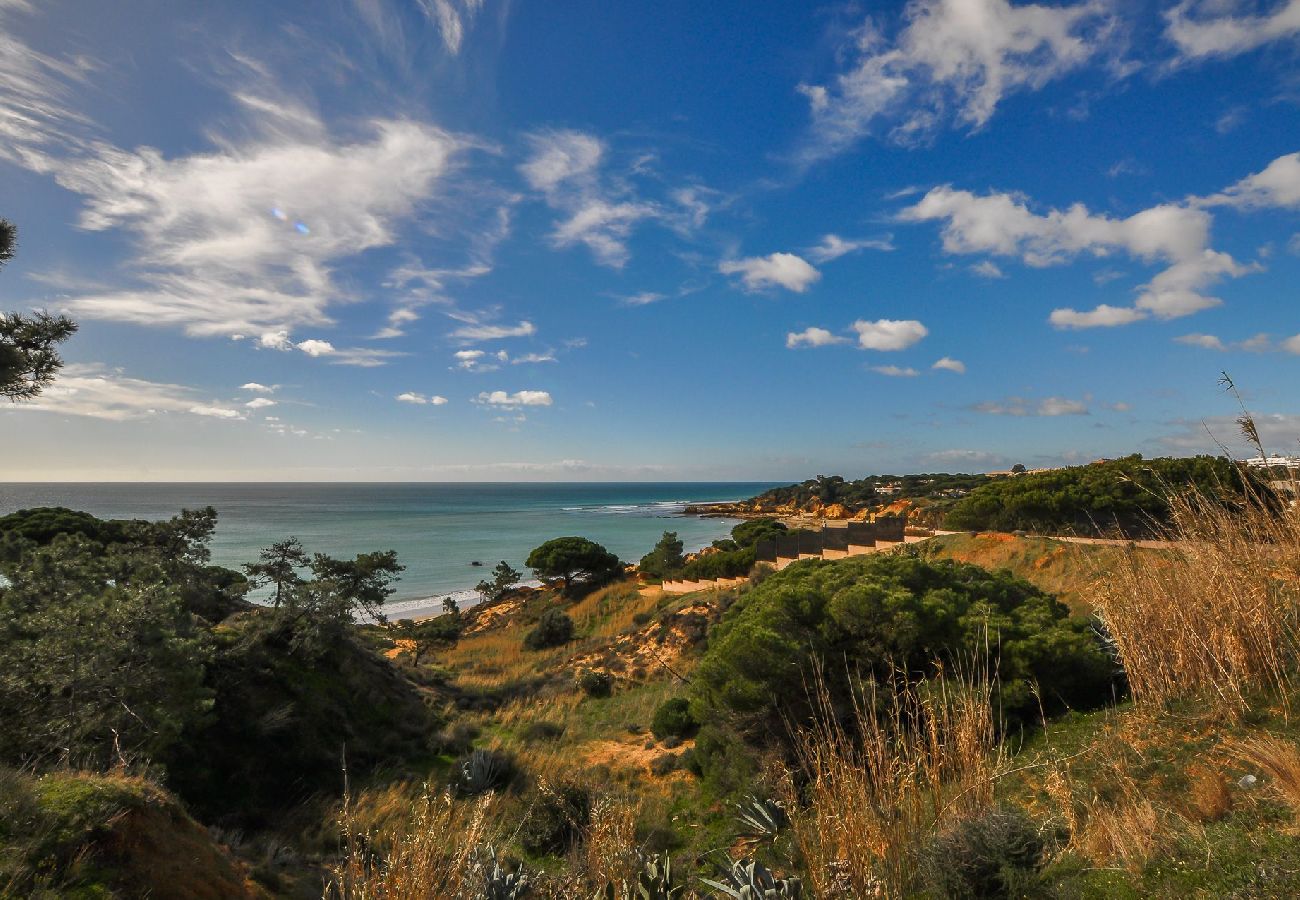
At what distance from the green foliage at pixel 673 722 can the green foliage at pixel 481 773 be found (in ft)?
9.67

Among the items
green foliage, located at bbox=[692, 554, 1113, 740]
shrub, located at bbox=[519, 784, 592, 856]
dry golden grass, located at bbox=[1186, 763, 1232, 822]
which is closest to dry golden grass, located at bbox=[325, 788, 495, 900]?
shrub, located at bbox=[519, 784, 592, 856]

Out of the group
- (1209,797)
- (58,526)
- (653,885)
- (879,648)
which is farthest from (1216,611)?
(58,526)

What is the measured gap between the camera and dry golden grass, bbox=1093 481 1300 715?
5102 millimetres

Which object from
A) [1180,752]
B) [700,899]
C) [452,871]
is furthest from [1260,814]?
[452,871]

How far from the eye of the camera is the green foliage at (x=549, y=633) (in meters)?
23.0

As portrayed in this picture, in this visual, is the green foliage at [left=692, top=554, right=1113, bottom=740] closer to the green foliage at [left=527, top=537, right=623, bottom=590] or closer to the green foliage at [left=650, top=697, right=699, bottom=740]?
the green foliage at [left=650, top=697, right=699, bottom=740]

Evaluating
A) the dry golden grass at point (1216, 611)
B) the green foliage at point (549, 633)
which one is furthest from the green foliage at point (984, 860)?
the green foliage at point (549, 633)

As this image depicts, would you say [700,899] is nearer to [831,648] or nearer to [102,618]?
[831,648]

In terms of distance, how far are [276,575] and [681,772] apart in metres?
10.1

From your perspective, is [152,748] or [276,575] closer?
[152,748]

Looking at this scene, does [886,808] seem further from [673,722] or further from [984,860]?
[673,722]

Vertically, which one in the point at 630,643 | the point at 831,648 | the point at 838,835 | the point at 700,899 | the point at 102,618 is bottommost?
the point at 630,643

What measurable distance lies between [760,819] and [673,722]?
4844mm

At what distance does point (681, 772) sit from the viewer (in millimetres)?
9336
